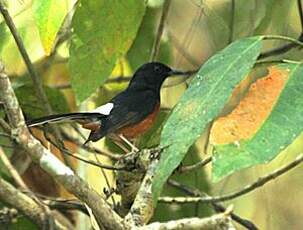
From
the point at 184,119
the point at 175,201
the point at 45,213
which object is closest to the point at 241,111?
the point at 184,119

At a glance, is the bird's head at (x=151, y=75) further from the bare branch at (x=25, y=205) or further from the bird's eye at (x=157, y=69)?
the bare branch at (x=25, y=205)

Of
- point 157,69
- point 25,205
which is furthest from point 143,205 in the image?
point 157,69

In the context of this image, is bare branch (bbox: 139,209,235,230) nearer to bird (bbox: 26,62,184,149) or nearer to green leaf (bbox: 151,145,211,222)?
bird (bbox: 26,62,184,149)

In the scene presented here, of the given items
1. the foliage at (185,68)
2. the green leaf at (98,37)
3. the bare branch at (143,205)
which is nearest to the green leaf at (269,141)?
the foliage at (185,68)

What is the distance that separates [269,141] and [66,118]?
1.36 metres

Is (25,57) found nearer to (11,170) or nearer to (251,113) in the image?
(11,170)

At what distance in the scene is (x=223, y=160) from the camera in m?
1.33

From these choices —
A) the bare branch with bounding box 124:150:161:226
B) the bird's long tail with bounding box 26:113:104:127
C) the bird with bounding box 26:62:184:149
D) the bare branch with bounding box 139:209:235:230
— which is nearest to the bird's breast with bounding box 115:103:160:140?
→ the bird with bounding box 26:62:184:149

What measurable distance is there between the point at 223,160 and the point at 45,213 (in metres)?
1.50

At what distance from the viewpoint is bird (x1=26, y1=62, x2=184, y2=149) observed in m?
2.90

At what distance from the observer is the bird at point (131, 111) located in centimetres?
290

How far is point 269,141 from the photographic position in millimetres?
1349

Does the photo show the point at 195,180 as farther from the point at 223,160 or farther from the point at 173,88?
the point at 223,160

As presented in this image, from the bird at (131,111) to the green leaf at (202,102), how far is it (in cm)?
111
